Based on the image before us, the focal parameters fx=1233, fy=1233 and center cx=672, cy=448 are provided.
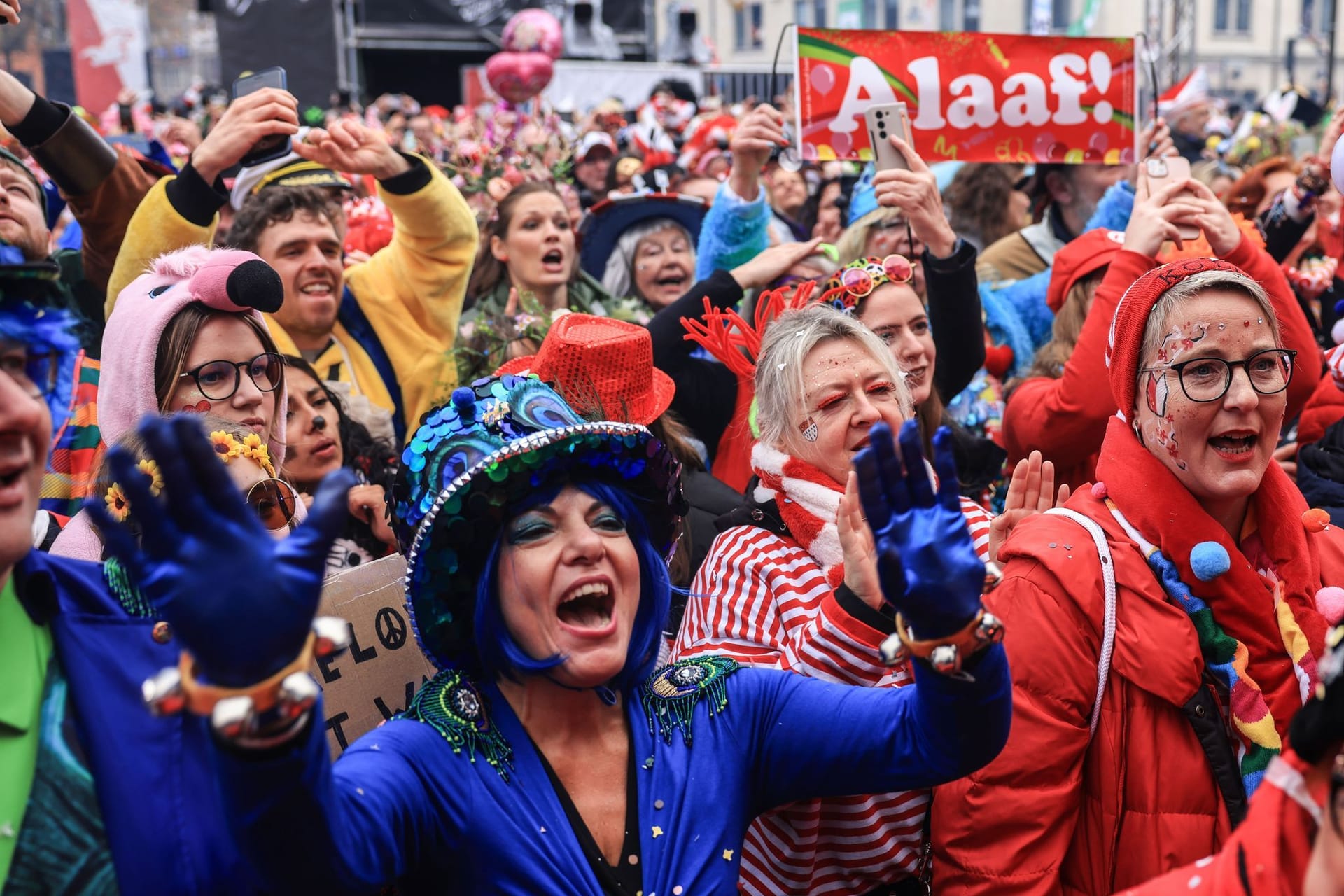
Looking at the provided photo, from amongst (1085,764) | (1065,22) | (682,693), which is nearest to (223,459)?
(682,693)

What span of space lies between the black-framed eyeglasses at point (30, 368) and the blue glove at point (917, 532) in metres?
0.98

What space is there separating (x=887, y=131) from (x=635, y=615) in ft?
7.27

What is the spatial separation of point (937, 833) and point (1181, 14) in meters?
13.2

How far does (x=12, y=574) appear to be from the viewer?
1465 millimetres

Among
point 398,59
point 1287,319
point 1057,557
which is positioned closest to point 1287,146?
point 1287,319

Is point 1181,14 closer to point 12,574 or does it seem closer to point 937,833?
point 937,833

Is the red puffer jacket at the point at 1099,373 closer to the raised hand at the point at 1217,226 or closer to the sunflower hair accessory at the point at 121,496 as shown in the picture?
the raised hand at the point at 1217,226

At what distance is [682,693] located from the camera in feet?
6.64

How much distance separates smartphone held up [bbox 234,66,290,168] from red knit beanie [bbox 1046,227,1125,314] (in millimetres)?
2304

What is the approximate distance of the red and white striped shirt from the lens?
7.18 ft

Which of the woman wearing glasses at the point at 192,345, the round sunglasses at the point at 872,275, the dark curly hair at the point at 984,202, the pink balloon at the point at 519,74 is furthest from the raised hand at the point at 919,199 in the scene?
the pink balloon at the point at 519,74

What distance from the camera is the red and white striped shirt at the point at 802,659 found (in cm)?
219

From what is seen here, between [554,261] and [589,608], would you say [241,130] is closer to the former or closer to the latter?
[554,261]

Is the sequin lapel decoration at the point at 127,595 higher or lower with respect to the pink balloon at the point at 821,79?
lower
